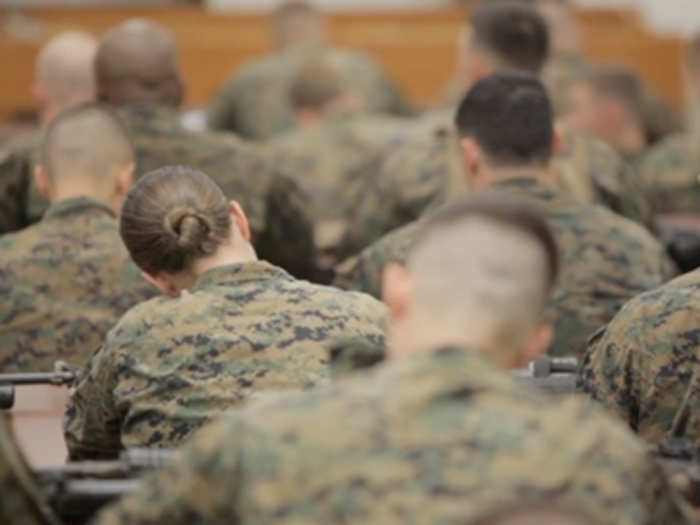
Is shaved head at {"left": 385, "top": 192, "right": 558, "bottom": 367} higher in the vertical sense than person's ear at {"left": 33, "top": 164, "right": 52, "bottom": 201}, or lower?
higher

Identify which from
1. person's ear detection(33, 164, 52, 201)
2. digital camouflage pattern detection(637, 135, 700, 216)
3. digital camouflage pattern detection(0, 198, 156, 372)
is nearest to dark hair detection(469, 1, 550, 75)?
person's ear detection(33, 164, 52, 201)

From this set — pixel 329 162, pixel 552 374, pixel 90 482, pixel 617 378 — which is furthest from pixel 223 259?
pixel 329 162

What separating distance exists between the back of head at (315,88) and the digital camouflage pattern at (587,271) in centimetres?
411

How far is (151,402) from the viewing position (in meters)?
5.09

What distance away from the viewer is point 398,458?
365 cm

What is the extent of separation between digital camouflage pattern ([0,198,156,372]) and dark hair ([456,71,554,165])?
102 centimetres

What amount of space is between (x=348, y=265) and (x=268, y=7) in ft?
25.3

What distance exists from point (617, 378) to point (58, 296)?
69.9 inches

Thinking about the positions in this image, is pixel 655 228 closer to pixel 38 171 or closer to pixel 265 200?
pixel 265 200

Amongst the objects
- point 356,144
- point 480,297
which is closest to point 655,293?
point 480,297

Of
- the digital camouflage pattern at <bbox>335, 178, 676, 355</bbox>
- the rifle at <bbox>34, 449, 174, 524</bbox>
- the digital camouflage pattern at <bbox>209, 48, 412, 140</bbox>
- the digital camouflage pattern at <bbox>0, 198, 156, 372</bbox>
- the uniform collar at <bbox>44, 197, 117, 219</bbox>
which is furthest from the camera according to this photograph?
the digital camouflage pattern at <bbox>209, 48, 412, 140</bbox>

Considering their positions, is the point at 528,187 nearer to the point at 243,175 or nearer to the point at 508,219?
the point at 243,175

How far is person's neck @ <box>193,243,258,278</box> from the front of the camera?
205 inches

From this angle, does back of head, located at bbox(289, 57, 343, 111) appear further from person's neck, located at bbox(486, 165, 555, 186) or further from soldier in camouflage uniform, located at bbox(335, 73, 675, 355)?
person's neck, located at bbox(486, 165, 555, 186)
